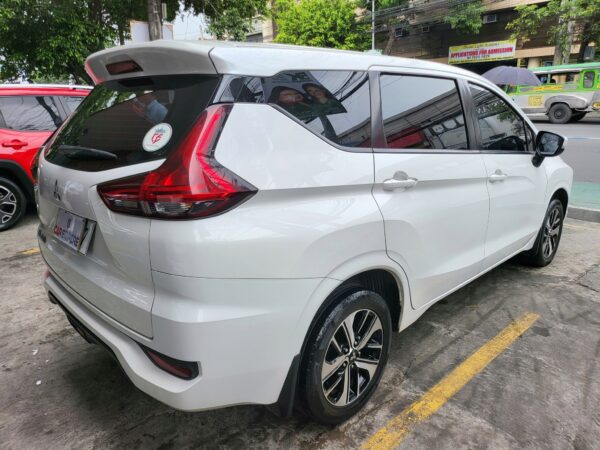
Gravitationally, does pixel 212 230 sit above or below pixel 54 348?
above

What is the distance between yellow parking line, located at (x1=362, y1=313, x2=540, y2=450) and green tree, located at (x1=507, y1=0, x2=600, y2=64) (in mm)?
22430

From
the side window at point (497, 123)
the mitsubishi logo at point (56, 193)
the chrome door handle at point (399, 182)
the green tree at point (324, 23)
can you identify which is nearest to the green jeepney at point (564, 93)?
the green tree at point (324, 23)

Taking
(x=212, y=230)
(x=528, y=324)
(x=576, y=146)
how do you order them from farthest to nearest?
(x=576, y=146) → (x=528, y=324) → (x=212, y=230)

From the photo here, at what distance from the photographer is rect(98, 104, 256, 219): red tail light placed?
152 cm

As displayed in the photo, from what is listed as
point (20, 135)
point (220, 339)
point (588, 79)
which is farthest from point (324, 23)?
point (220, 339)

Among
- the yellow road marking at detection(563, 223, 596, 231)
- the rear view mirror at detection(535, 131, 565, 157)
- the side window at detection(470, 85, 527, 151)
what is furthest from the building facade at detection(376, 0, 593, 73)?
the side window at detection(470, 85, 527, 151)

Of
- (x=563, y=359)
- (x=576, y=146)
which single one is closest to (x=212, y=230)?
(x=563, y=359)

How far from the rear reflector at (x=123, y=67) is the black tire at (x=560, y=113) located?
19.6 m

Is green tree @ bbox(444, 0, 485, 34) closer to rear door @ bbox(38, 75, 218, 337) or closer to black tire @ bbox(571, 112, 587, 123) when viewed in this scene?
black tire @ bbox(571, 112, 587, 123)

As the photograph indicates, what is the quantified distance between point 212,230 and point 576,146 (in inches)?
505

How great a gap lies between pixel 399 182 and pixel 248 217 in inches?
33.9

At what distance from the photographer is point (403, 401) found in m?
2.34

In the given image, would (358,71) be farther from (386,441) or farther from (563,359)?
(563,359)

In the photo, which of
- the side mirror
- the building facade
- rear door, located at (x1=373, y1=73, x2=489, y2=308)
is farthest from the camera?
the building facade
